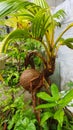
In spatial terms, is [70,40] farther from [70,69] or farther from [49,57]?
[70,69]

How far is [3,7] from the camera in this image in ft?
2.97

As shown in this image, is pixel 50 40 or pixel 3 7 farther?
pixel 50 40

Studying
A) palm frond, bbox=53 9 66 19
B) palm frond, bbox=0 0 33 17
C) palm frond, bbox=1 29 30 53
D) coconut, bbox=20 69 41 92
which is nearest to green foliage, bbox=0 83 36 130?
coconut, bbox=20 69 41 92

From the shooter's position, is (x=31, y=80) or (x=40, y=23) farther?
(x=31, y=80)

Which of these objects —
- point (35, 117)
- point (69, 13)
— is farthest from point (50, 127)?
point (69, 13)

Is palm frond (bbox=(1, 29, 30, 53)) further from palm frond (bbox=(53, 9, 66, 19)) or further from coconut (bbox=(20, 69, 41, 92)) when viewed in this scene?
palm frond (bbox=(53, 9, 66, 19))

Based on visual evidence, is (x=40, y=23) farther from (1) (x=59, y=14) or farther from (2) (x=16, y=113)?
(1) (x=59, y=14)

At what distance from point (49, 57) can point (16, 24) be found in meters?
0.61

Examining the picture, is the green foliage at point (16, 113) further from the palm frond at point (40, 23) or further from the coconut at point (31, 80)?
the palm frond at point (40, 23)

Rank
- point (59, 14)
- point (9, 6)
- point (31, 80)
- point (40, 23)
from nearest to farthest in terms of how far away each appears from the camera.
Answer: point (9, 6), point (40, 23), point (31, 80), point (59, 14)

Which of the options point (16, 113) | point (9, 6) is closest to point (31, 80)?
point (16, 113)

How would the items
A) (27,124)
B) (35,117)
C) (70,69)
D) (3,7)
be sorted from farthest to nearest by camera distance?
(70,69) → (35,117) → (27,124) → (3,7)

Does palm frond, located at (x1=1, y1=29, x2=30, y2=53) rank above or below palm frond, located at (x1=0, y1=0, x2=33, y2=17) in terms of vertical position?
below

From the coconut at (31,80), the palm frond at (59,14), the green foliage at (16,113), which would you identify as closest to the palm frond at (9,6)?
the coconut at (31,80)
